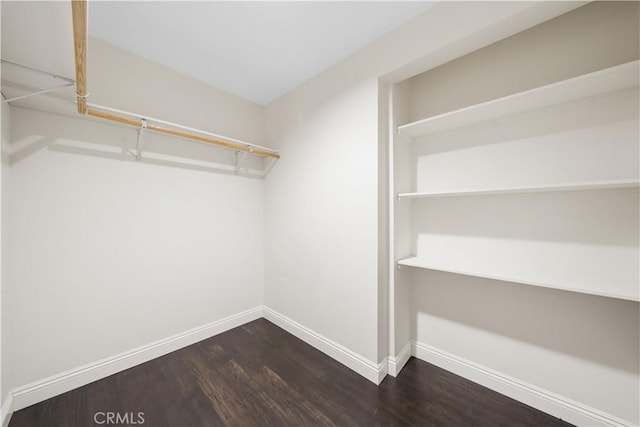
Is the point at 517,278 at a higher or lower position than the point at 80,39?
lower

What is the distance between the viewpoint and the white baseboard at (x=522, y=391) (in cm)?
129

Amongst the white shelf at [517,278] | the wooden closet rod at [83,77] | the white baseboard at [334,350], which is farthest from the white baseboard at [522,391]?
the wooden closet rod at [83,77]

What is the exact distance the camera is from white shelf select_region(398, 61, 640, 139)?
110 centimetres

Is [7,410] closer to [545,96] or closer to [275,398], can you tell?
[275,398]

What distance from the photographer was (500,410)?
143 cm

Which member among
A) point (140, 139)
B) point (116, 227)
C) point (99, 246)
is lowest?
point (99, 246)

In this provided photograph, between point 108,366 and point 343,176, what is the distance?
2.20 metres

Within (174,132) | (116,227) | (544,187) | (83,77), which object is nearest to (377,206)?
(544,187)

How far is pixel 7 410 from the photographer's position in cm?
132

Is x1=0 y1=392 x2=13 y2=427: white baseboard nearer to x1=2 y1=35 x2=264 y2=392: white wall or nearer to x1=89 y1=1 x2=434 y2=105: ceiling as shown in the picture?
x1=2 y1=35 x2=264 y2=392: white wall

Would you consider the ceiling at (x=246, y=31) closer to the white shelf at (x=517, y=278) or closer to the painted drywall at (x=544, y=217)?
the painted drywall at (x=544, y=217)

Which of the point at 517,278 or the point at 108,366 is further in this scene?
the point at 108,366

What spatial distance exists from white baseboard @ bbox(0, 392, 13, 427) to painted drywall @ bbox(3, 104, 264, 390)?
0.25 ft

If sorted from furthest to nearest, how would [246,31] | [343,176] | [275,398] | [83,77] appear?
[343,176] → [246,31] → [275,398] → [83,77]
